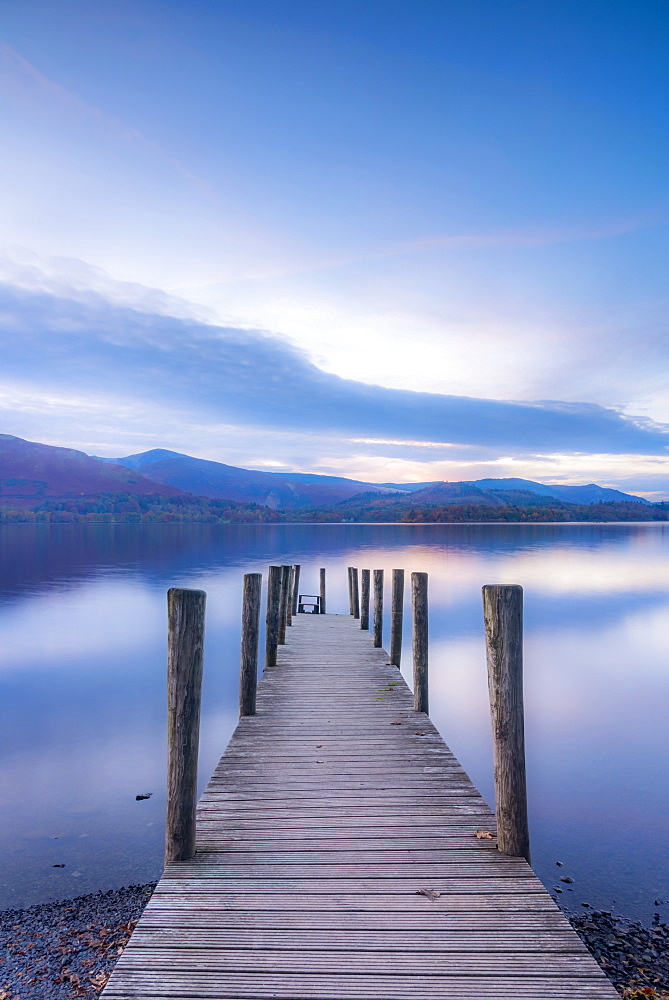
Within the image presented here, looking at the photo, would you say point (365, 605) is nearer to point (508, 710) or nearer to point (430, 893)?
point (508, 710)

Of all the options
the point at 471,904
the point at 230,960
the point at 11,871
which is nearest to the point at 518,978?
the point at 471,904

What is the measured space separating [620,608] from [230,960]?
29.8 meters

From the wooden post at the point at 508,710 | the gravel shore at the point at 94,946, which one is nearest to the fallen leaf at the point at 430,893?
the wooden post at the point at 508,710

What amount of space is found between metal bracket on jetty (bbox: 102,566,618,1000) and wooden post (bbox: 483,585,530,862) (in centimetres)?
1

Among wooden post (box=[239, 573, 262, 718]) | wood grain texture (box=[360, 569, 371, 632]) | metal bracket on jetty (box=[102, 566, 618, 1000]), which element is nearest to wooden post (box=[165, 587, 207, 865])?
metal bracket on jetty (box=[102, 566, 618, 1000])

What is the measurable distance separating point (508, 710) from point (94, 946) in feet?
13.8

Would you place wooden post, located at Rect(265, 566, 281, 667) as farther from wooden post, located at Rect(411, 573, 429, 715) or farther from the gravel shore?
the gravel shore

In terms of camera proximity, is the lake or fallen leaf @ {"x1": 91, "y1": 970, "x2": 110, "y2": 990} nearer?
fallen leaf @ {"x1": 91, "y1": 970, "x2": 110, "y2": 990}

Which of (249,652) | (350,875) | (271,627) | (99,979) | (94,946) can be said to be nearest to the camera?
(350,875)

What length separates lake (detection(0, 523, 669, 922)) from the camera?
22.6 ft

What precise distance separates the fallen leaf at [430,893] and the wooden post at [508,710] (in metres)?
0.72

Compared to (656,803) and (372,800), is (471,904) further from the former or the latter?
(656,803)

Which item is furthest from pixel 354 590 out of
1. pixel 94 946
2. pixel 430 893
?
pixel 430 893

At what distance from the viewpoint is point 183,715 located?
4.08m
